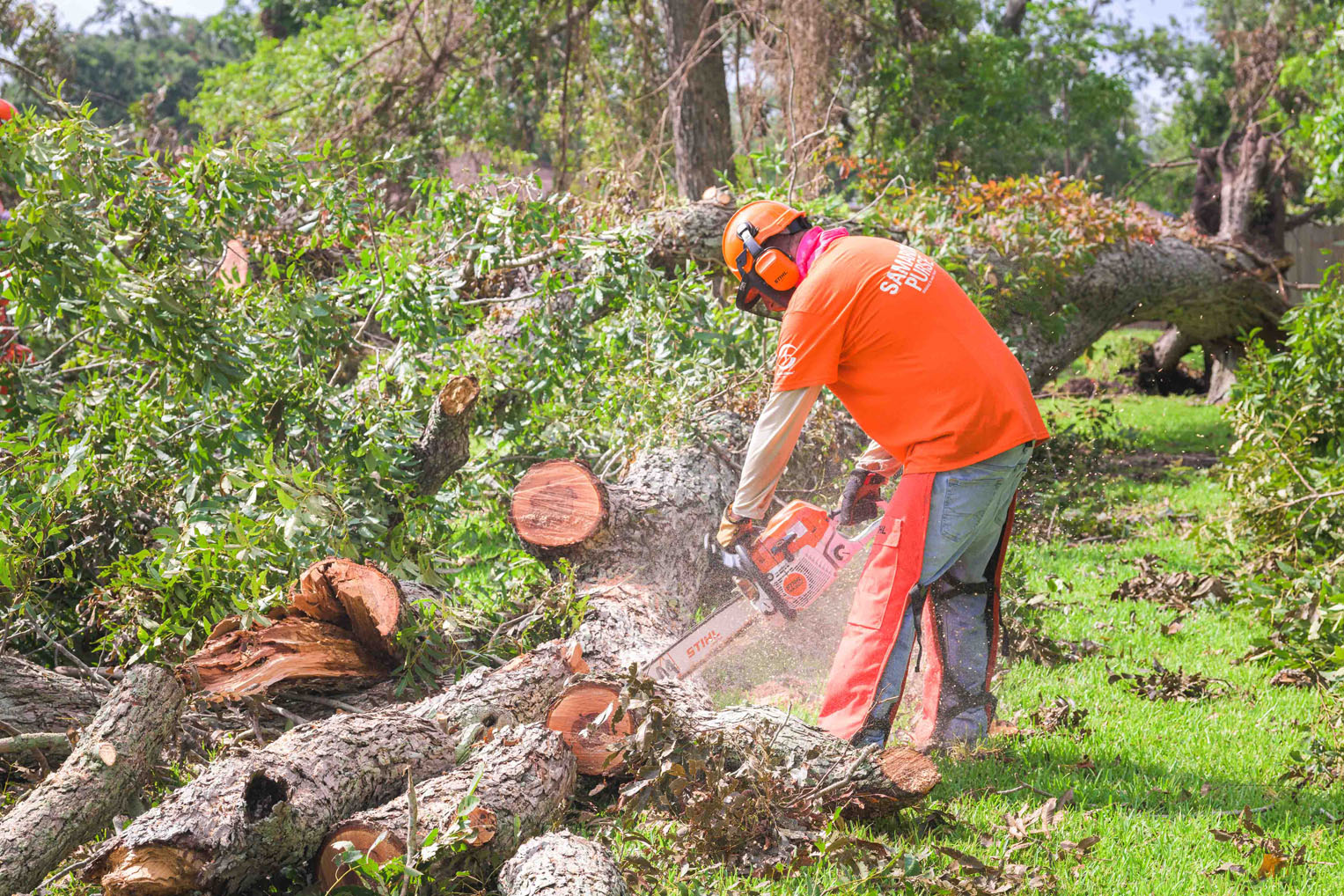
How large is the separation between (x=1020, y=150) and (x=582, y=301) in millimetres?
11505

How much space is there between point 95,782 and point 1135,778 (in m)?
3.09

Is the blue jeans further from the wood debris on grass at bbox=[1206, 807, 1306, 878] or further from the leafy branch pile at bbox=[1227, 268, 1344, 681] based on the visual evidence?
the leafy branch pile at bbox=[1227, 268, 1344, 681]

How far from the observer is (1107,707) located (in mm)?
3881

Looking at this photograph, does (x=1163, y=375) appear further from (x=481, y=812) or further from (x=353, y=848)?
(x=353, y=848)

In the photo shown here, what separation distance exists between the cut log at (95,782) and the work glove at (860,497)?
2.28 meters

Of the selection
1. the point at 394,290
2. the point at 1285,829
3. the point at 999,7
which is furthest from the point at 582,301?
the point at 999,7

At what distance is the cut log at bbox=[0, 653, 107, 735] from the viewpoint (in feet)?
10.2

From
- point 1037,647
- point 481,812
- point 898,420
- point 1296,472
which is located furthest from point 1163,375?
point 481,812

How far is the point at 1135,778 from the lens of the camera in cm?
325

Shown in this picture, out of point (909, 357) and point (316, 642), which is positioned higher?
point (909, 357)

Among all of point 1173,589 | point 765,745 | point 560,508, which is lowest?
point 1173,589

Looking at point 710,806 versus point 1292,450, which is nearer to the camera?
point 710,806

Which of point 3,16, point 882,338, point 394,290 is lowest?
point 882,338

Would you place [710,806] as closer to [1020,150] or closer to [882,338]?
[882,338]
